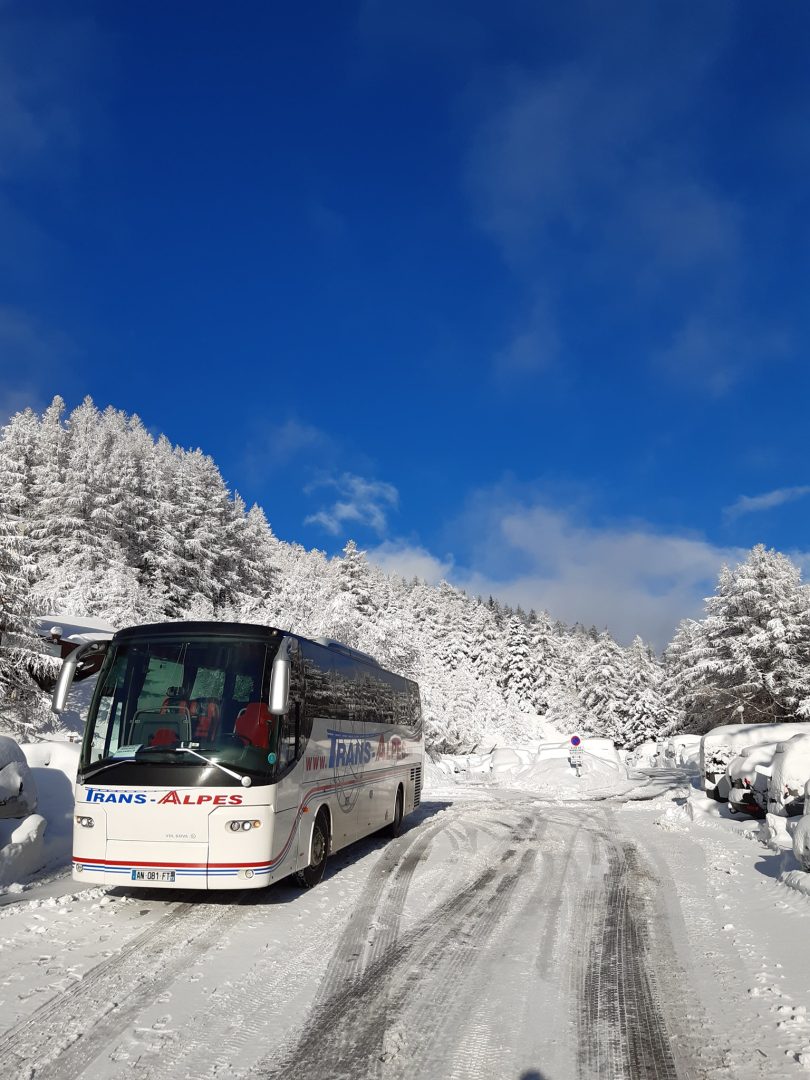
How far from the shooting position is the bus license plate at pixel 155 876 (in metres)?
7.30

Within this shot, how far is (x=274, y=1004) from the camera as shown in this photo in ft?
17.0

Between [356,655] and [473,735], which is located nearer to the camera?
[356,655]

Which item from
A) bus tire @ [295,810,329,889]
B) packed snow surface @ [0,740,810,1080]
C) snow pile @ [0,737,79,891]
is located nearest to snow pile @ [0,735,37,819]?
snow pile @ [0,737,79,891]

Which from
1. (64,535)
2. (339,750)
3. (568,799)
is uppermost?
(64,535)

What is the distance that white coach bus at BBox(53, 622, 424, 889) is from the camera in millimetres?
7348

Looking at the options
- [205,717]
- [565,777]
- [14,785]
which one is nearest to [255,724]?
[205,717]

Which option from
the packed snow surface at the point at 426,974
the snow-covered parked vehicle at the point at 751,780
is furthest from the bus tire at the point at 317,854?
the snow-covered parked vehicle at the point at 751,780

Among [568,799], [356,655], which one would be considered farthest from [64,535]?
[356,655]

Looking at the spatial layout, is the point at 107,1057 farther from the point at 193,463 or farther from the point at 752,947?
the point at 193,463

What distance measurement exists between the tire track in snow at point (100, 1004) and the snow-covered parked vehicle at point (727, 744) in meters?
14.3

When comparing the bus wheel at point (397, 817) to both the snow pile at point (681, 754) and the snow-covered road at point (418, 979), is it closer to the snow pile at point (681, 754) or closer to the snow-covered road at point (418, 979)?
the snow-covered road at point (418, 979)

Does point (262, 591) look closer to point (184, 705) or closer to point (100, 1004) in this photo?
point (184, 705)

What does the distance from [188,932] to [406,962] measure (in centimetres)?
228

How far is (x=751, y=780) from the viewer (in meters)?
15.0
